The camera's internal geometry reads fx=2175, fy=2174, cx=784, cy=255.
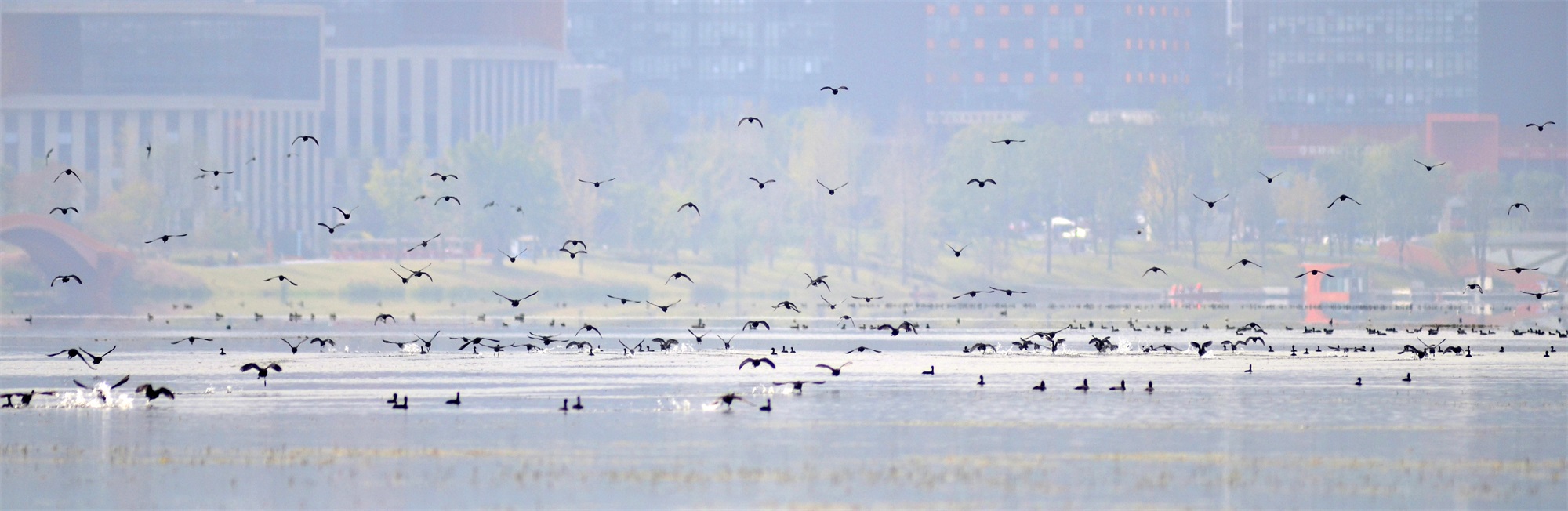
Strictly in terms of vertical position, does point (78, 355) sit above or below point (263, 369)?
above

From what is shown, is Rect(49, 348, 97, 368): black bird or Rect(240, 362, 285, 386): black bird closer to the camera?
Rect(240, 362, 285, 386): black bird

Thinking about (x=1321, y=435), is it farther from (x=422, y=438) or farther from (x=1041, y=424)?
(x=422, y=438)

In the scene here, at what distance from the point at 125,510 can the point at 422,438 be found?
10.9 m

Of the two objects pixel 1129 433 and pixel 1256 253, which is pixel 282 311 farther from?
pixel 1256 253

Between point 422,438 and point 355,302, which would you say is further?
point 355,302

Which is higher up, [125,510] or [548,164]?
[548,164]

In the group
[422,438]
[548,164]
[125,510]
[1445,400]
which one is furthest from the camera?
[548,164]

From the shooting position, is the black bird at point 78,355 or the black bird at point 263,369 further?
the black bird at point 78,355

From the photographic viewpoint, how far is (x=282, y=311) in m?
119

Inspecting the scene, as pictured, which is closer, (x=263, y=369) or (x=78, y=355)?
(x=263, y=369)

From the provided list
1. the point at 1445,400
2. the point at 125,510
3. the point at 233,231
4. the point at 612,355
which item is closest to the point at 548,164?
the point at 233,231

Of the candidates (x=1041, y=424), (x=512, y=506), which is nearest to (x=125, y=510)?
(x=512, y=506)

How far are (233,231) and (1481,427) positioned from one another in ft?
442

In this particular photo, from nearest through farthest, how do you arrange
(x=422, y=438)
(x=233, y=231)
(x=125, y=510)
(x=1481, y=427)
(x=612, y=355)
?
(x=125, y=510)
(x=422, y=438)
(x=1481, y=427)
(x=612, y=355)
(x=233, y=231)
